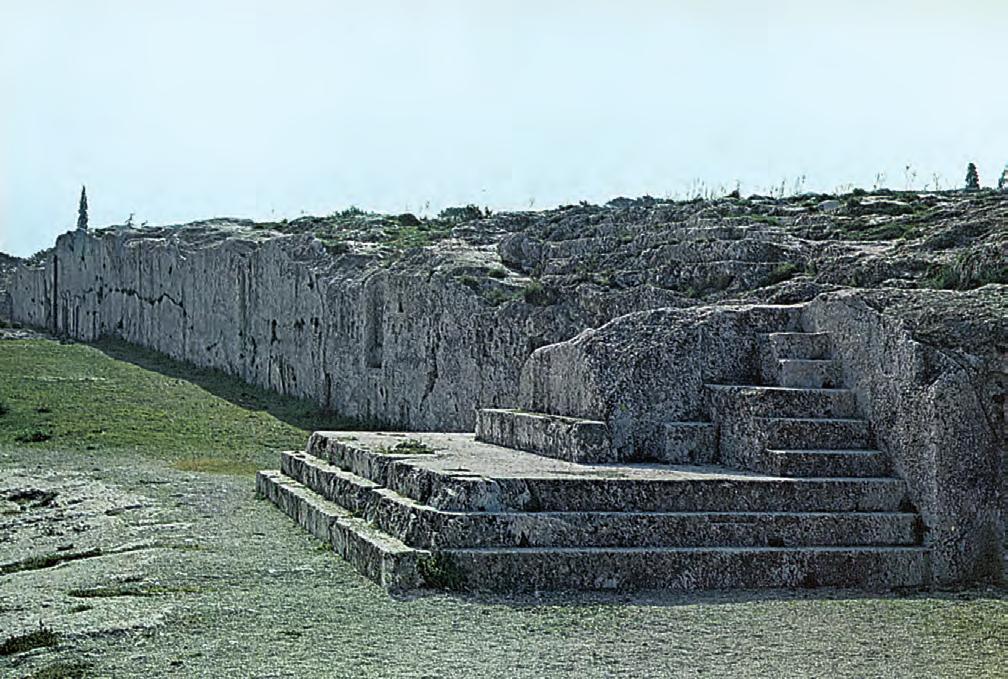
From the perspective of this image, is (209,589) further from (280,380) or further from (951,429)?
(280,380)

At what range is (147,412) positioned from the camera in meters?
23.2

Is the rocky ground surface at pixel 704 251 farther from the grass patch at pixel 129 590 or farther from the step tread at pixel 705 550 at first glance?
the grass patch at pixel 129 590

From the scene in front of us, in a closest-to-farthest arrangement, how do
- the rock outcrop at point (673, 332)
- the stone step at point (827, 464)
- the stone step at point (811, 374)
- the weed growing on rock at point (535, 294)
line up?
the rock outcrop at point (673, 332) < the stone step at point (827, 464) < the stone step at point (811, 374) < the weed growing on rock at point (535, 294)

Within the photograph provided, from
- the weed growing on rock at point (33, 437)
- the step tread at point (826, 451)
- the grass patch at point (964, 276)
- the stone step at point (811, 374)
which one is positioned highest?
the grass patch at point (964, 276)

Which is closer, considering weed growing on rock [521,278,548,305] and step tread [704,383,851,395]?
step tread [704,383,851,395]

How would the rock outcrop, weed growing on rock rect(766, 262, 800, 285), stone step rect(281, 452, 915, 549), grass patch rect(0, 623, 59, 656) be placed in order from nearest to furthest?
grass patch rect(0, 623, 59, 656) → stone step rect(281, 452, 915, 549) → the rock outcrop → weed growing on rock rect(766, 262, 800, 285)

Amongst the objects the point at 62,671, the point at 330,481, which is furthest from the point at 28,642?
the point at 330,481

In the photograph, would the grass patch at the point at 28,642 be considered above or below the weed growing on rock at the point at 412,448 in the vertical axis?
below

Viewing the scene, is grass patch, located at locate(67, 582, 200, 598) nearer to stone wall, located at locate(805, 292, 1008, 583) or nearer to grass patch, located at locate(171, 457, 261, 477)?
stone wall, located at locate(805, 292, 1008, 583)

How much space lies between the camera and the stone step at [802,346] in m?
11.3

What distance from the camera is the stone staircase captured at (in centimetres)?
920

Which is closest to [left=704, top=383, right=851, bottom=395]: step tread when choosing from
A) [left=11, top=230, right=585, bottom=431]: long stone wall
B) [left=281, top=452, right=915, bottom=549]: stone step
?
[left=281, top=452, right=915, bottom=549]: stone step

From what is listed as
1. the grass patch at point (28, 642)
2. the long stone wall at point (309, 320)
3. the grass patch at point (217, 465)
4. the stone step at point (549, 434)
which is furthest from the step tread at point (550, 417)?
the grass patch at point (217, 465)

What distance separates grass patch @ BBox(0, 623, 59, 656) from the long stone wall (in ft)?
32.0
